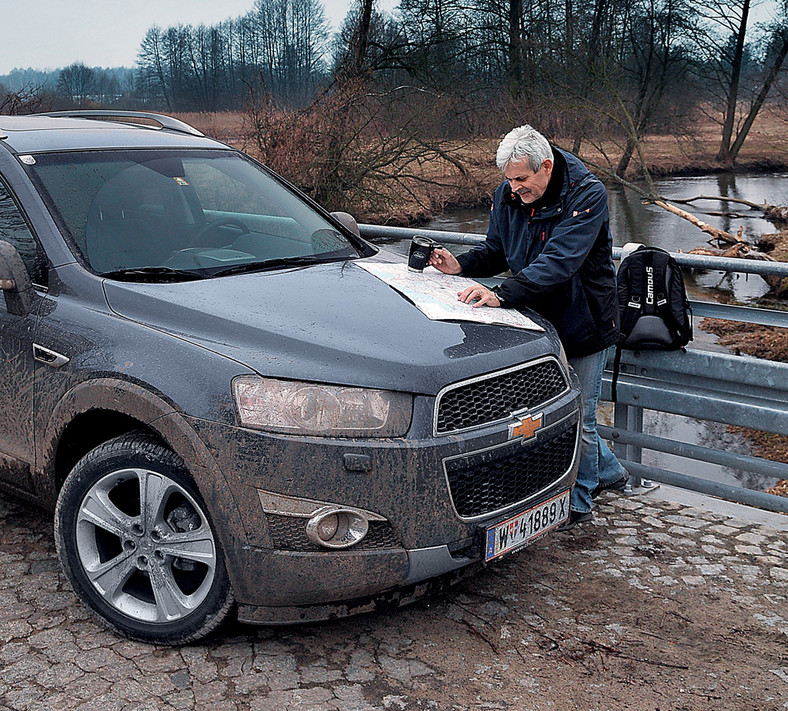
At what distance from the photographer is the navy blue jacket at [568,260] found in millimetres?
3887

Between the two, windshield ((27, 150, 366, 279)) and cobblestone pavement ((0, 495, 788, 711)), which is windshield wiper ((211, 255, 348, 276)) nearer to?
windshield ((27, 150, 366, 279))

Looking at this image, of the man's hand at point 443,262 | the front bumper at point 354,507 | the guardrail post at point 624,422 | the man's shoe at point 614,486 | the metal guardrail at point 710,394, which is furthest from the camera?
the guardrail post at point 624,422

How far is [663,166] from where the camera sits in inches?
1210

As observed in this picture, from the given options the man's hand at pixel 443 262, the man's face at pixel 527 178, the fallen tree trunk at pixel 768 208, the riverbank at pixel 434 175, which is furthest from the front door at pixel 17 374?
the fallen tree trunk at pixel 768 208

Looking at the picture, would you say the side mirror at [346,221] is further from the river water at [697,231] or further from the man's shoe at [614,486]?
the river water at [697,231]

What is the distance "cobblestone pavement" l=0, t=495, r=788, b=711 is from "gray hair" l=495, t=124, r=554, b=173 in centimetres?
175

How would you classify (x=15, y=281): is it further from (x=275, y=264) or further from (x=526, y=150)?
(x=526, y=150)

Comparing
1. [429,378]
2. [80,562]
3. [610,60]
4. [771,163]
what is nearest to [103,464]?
[80,562]

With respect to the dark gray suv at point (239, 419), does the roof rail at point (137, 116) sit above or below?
above

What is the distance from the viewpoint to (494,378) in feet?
10.3

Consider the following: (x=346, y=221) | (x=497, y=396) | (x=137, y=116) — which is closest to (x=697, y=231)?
(x=346, y=221)

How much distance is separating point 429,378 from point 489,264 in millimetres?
1727

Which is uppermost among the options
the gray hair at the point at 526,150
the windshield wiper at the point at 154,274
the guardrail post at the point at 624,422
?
the gray hair at the point at 526,150

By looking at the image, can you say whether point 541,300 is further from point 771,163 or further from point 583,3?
point 771,163
